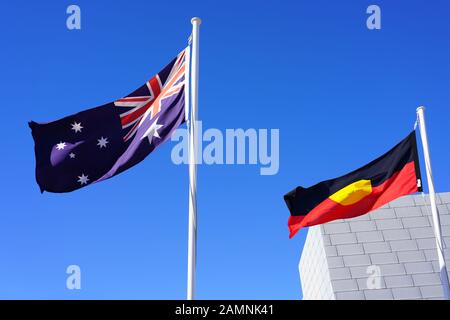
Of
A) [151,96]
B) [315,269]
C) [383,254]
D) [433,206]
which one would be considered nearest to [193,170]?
[151,96]

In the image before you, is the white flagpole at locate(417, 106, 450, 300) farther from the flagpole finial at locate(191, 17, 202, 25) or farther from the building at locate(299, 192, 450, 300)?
the building at locate(299, 192, 450, 300)

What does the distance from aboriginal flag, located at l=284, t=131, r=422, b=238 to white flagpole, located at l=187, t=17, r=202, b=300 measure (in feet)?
14.1

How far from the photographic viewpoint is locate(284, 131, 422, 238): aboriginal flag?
1481cm

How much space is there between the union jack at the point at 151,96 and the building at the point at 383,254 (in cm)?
Answer: 3183

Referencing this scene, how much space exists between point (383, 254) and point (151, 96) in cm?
3468

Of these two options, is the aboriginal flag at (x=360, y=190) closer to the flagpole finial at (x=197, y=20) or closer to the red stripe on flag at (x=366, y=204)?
the red stripe on flag at (x=366, y=204)

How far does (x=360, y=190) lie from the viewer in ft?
49.5

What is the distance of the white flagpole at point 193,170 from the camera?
1110cm

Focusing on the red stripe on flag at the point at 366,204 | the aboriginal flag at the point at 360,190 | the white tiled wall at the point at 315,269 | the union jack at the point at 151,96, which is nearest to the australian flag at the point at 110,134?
the union jack at the point at 151,96

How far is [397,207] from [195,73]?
37.3m

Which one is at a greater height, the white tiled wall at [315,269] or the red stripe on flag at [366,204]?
the white tiled wall at [315,269]

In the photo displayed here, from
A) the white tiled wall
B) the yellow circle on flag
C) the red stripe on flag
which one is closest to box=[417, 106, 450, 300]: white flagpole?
the red stripe on flag
